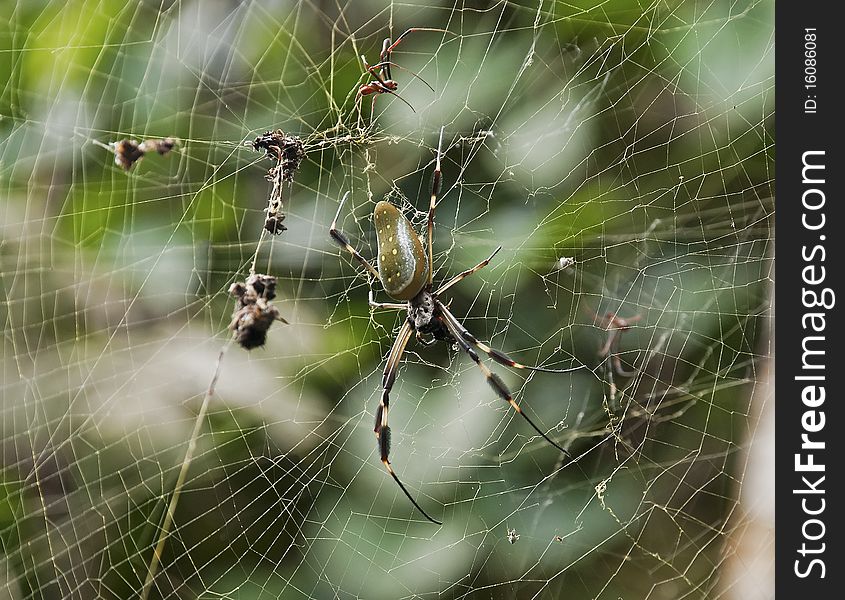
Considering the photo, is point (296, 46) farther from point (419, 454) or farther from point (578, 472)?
point (578, 472)

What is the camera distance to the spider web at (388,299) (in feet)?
2.70

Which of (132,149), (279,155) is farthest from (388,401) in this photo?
(132,149)

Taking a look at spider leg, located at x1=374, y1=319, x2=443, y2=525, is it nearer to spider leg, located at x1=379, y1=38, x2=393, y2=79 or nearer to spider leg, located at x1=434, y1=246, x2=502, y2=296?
spider leg, located at x1=434, y1=246, x2=502, y2=296

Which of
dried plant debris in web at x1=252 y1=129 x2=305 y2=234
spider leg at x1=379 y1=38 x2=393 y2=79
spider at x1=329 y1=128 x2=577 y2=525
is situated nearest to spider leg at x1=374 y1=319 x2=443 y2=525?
spider at x1=329 y1=128 x2=577 y2=525

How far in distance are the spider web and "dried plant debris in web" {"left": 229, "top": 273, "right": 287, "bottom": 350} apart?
22 cm

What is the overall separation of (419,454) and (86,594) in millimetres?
538

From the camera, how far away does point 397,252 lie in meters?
0.73

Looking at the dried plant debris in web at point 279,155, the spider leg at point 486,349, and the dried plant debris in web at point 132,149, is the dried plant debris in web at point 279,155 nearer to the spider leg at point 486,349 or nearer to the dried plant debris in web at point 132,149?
the dried plant debris in web at point 132,149

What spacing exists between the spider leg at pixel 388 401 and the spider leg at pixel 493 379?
0.21 feet

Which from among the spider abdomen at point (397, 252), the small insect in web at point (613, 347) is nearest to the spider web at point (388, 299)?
the small insect in web at point (613, 347)

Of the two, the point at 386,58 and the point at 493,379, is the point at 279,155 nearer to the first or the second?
the point at 386,58

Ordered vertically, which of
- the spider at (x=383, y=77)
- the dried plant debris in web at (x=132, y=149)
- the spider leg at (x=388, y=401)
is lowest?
the spider leg at (x=388, y=401)

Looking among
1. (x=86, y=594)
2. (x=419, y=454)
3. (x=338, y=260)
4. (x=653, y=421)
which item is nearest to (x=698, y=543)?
(x=653, y=421)

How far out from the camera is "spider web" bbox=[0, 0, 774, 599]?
822mm
